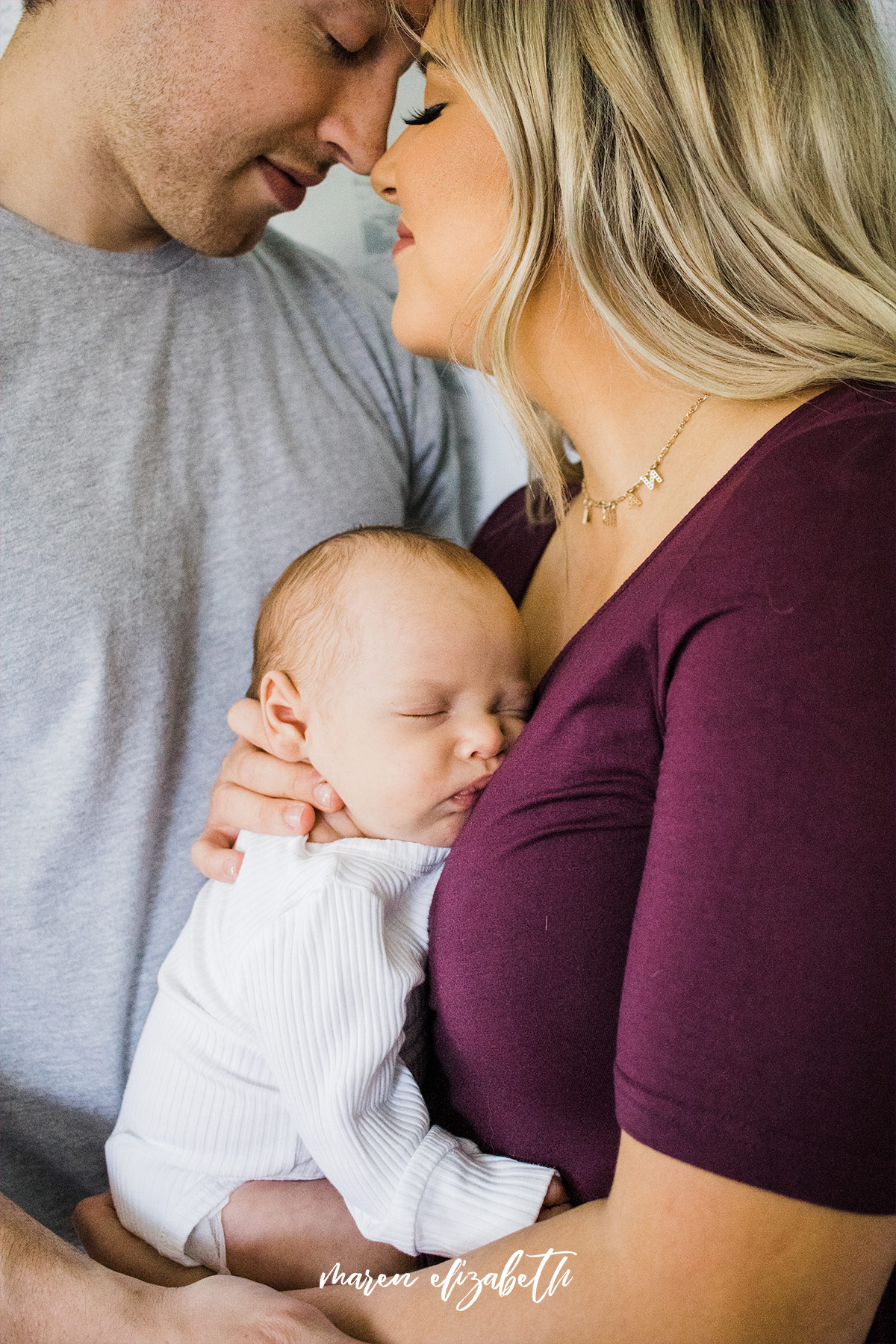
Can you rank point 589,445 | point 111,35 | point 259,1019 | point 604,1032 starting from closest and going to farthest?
point 604,1032 → point 259,1019 → point 589,445 → point 111,35

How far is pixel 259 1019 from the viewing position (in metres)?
1.13

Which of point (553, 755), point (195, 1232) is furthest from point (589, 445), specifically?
point (195, 1232)

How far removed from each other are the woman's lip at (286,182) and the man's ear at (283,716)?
3.22 feet

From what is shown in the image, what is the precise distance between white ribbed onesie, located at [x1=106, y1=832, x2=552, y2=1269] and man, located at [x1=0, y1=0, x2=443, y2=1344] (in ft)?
0.83

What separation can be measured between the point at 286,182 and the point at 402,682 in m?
1.10

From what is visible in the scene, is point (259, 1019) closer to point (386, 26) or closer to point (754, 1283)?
point (754, 1283)

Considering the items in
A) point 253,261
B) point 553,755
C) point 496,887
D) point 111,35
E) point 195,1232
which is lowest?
point 195,1232

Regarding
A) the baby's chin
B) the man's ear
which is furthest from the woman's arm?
the man's ear

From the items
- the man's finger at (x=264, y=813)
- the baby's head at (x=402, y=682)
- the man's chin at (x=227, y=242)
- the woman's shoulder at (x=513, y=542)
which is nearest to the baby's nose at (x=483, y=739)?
the baby's head at (x=402, y=682)

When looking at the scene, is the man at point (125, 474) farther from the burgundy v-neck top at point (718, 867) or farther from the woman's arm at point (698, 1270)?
the woman's arm at point (698, 1270)

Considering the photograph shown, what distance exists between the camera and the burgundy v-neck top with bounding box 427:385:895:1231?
0.78 meters

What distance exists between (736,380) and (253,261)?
1163 millimetres

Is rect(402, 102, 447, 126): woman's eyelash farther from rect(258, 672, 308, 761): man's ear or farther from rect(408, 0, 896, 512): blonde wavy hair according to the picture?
rect(258, 672, 308, 761): man's ear

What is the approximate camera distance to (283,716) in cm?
135
